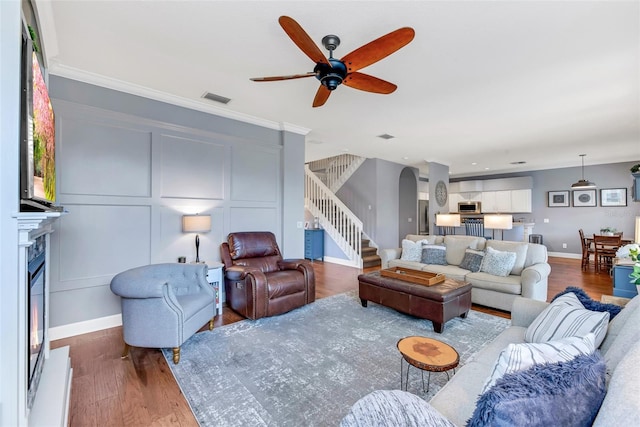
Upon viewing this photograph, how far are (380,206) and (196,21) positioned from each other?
18.6 feet

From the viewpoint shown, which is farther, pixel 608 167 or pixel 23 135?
pixel 608 167

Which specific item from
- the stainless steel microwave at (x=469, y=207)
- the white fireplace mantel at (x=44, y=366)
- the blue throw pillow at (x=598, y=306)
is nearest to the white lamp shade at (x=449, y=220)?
the stainless steel microwave at (x=469, y=207)

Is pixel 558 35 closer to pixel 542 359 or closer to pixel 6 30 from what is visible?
pixel 542 359

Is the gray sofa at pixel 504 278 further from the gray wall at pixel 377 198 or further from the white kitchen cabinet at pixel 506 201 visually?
the white kitchen cabinet at pixel 506 201

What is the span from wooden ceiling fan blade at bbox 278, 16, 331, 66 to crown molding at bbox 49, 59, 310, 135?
2344 millimetres

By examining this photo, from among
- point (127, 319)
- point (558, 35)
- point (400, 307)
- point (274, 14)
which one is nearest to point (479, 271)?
point (400, 307)

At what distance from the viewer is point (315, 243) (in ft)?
23.8

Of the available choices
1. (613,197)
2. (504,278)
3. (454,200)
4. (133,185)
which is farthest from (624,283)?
(454,200)

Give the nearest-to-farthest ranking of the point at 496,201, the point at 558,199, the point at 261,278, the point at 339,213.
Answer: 1. the point at 261,278
2. the point at 339,213
3. the point at 558,199
4. the point at 496,201

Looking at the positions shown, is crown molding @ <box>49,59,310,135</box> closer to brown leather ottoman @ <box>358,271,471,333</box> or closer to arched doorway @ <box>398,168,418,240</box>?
brown leather ottoman @ <box>358,271,471,333</box>

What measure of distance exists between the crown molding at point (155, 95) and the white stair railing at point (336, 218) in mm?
2664

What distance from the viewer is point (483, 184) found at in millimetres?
9305

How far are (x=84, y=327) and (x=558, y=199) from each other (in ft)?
35.7

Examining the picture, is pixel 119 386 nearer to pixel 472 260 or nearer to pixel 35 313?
pixel 35 313
